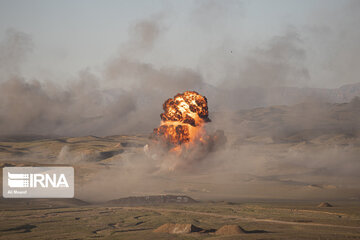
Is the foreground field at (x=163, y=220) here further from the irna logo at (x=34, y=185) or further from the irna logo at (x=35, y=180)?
the irna logo at (x=35, y=180)

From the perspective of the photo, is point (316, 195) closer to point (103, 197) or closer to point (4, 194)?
point (103, 197)

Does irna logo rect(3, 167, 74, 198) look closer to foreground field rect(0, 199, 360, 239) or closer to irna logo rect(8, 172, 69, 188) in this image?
irna logo rect(8, 172, 69, 188)

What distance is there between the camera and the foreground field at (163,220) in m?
85.2

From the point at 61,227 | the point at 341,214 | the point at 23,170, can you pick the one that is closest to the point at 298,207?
the point at 341,214

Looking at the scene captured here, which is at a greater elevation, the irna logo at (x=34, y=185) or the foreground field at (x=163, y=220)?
the irna logo at (x=34, y=185)

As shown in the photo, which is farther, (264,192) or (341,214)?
(264,192)

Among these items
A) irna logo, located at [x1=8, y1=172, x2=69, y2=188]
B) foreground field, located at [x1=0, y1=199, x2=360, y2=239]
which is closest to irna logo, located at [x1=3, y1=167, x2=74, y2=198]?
irna logo, located at [x1=8, y1=172, x2=69, y2=188]

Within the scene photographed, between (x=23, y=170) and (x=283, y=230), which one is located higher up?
(x=23, y=170)

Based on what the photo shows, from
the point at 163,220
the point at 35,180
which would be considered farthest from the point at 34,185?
the point at 163,220

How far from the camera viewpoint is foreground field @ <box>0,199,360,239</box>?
8525cm

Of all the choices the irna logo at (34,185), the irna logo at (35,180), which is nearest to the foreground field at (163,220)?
the irna logo at (34,185)

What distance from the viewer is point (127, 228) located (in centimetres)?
9712

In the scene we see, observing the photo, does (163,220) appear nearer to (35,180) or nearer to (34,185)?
(34,185)

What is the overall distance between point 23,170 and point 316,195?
111275 millimetres
